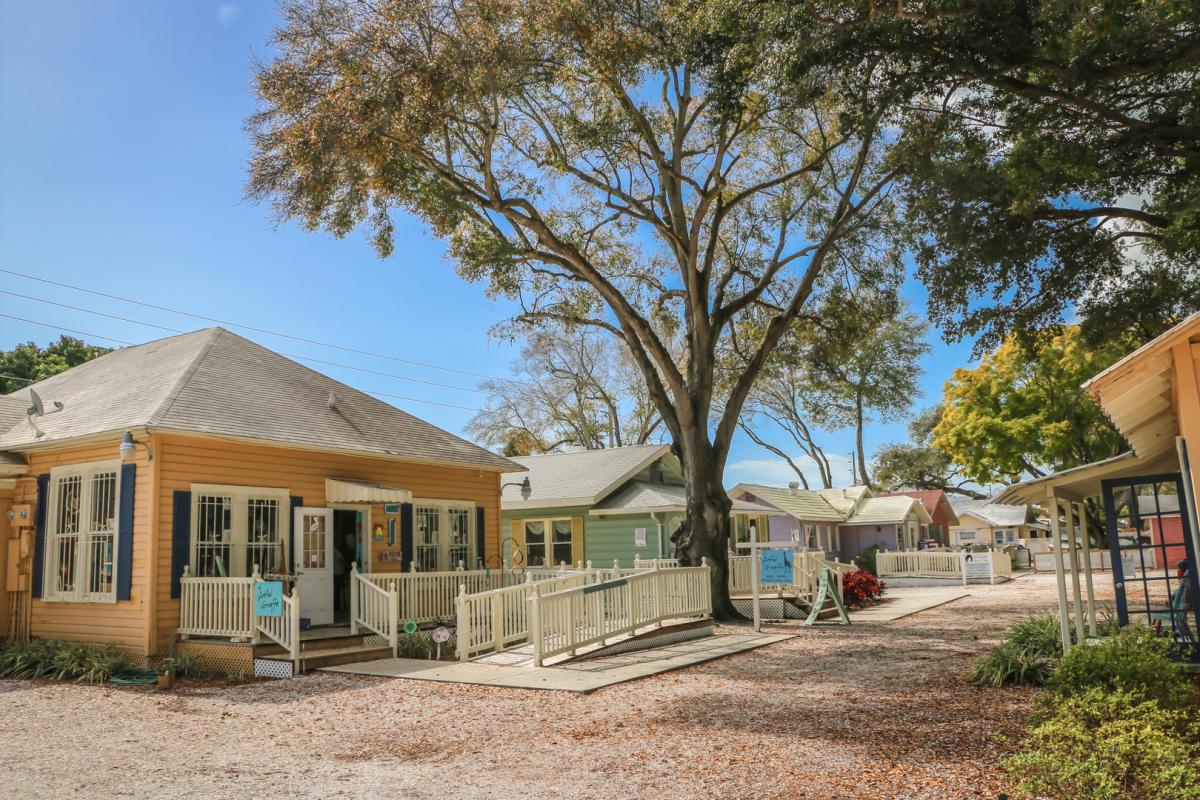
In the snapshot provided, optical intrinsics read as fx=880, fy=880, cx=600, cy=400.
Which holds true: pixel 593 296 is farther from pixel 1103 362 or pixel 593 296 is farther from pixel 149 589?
pixel 1103 362

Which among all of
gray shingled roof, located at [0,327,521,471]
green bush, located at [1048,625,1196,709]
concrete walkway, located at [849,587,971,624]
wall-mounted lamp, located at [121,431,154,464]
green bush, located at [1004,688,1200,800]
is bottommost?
concrete walkway, located at [849,587,971,624]

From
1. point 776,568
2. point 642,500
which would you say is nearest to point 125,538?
point 776,568

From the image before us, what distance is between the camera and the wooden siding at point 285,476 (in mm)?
12820

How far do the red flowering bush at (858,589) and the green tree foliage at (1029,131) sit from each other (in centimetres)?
805

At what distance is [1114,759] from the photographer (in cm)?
519

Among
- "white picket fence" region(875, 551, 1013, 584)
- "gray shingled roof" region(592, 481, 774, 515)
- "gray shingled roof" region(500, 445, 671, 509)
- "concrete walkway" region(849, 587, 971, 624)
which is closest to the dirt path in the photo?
"concrete walkway" region(849, 587, 971, 624)

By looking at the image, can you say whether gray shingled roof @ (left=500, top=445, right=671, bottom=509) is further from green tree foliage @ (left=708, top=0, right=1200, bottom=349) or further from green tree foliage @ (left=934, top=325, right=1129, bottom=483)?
Answer: green tree foliage @ (left=934, top=325, right=1129, bottom=483)

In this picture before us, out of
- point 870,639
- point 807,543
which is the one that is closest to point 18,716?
point 870,639

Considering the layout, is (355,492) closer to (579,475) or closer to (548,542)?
(548,542)

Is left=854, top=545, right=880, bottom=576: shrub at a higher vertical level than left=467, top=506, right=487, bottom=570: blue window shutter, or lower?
lower

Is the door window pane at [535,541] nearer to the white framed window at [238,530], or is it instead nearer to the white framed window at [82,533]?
the white framed window at [238,530]

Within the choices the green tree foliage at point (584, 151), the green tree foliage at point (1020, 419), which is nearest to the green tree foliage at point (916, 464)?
the green tree foliage at point (1020, 419)

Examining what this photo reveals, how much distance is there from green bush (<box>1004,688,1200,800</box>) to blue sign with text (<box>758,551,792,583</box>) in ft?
34.5

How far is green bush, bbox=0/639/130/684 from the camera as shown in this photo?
1209 cm
